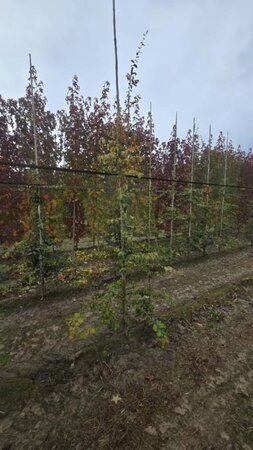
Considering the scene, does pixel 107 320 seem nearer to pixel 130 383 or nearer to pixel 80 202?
pixel 130 383

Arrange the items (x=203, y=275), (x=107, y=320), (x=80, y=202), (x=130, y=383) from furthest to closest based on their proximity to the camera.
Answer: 1. (x=80, y=202)
2. (x=203, y=275)
3. (x=107, y=320)
4. (x=130, y=383)

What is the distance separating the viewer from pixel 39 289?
20.7 ft

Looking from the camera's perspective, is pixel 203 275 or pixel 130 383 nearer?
pixel 130 383

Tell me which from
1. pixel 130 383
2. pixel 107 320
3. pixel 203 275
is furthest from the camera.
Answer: pixel 203 275

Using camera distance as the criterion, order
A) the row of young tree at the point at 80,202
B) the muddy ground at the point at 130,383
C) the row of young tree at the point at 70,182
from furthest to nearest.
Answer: the row of young tree at the point at 70,182 < the row of young tree at the point at 80,202 < the muddy ground at the point at 130,383

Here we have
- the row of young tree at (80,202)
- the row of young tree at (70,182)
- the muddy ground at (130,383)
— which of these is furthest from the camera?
the row of young tree at (70,182)

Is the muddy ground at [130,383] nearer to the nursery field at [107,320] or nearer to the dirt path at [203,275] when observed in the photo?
the nursery field at [107,320]

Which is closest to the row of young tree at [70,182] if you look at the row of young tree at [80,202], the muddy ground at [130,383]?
the row of young tree at [80,202]

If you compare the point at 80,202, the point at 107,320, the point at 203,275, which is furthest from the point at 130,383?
the point at 80,202

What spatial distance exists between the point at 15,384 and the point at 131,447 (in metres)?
1.65

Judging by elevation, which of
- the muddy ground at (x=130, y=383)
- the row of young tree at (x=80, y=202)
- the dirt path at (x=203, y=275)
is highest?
the row of young tree at (x=80, y=202)

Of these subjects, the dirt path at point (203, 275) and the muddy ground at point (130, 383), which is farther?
the dirt path at point (203, 275)

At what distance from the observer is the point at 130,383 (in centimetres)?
322

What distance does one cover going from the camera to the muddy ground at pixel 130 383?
101 inches
